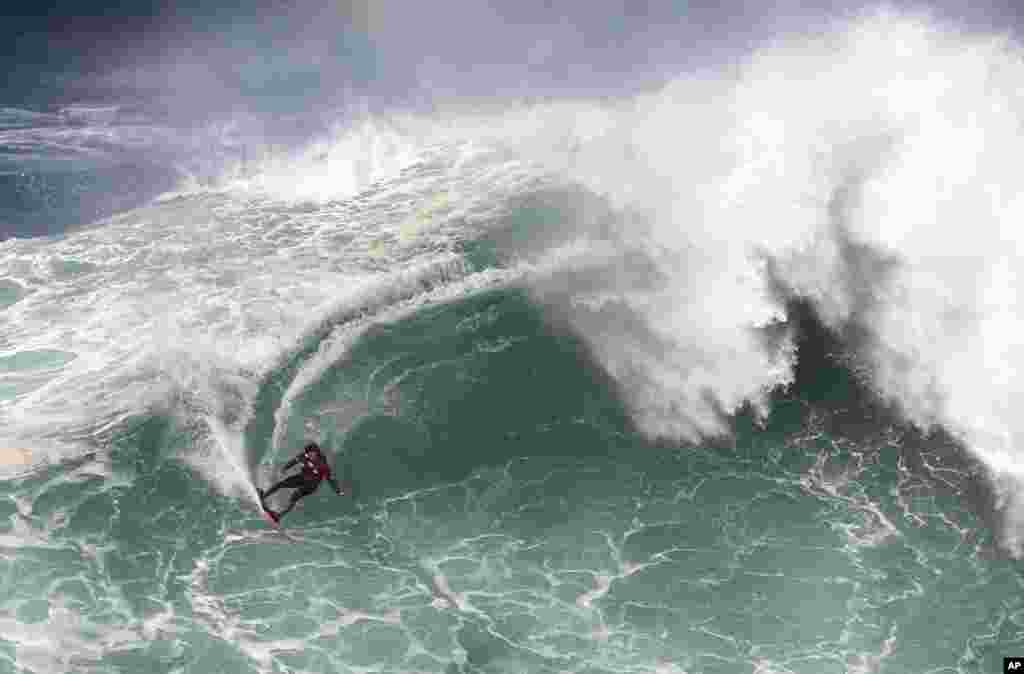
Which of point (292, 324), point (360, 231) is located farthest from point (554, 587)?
point (360, 231)

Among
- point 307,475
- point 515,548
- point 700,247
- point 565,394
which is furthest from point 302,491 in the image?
point 700,247

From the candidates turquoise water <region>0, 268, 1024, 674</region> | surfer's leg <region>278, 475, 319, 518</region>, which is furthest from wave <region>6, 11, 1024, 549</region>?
surfer's leg <region>278, 475, 319, 518</region>

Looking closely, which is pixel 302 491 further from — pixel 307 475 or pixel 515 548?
pixel 515 548

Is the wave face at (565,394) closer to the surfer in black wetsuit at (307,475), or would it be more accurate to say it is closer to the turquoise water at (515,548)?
the turquoise water at (515,548)

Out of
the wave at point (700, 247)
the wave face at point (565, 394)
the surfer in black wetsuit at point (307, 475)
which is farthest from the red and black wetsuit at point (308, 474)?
the wave at point (700, 247)

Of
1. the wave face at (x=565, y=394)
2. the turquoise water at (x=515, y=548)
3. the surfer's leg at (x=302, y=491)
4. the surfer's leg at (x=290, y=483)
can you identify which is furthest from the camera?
the surfer's leg at (x=302, y=491)

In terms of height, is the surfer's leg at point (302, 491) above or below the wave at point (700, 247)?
below

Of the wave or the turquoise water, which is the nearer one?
the turquoise water

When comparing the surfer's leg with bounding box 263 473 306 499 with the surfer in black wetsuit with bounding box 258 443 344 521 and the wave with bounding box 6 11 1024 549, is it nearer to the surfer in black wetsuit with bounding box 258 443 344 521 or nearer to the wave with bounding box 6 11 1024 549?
the surfer in black wetsuit with bounding box 258 443 344 521

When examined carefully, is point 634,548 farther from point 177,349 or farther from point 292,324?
point 177,349
